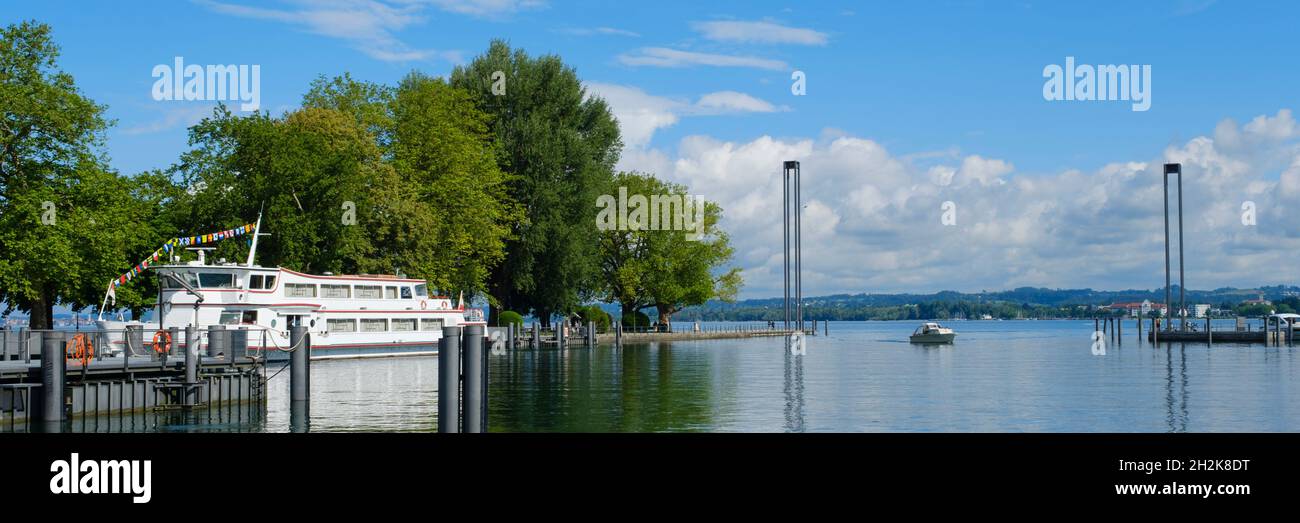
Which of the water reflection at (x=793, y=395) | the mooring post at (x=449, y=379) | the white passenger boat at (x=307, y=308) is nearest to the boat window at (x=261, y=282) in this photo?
the white passenger boat at (x=307, y=308)

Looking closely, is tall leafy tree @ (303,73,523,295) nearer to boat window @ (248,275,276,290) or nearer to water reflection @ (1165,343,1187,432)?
boat window @ (248,275,276,290)

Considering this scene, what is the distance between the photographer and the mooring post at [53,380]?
27.4 m

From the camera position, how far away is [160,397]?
32625 millimetres

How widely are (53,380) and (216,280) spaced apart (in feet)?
96.4

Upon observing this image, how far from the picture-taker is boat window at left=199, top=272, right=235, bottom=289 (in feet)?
183

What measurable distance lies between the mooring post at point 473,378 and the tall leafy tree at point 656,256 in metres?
84.7

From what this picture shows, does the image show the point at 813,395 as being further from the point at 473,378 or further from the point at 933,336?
the point at 933,336

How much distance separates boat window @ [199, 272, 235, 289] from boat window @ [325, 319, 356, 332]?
6611mm

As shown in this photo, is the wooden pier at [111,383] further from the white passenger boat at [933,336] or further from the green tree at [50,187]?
the white passenger boat at [933,336]

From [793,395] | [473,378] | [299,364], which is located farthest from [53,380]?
[793,395]

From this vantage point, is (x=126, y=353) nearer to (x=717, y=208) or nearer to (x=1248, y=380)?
(x=1248, y=380)

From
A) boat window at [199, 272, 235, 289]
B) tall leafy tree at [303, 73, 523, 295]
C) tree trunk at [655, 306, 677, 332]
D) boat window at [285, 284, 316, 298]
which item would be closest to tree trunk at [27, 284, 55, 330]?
boat window at [199, 272, 235, 289]
